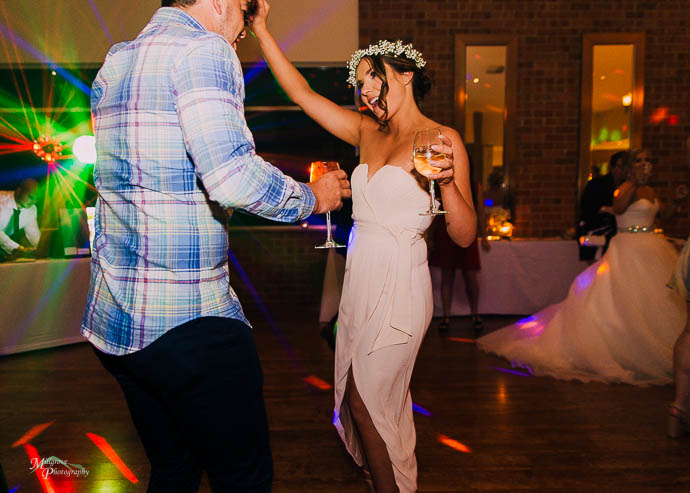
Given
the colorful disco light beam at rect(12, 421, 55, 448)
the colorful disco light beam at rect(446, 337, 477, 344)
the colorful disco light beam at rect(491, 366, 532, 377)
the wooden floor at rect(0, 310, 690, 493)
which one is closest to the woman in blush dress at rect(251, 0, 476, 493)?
the wooden floor at rect(0, 310, 690, 493)

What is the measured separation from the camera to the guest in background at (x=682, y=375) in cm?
246

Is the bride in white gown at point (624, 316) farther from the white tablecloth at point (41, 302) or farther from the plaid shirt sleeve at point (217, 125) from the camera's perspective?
the white tablecloth at point (41, 302)

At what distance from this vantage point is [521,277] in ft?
16.6

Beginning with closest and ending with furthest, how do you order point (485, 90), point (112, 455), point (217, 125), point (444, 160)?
point (217, 125), point (444, 160), point (112, 455), point (485, 90)

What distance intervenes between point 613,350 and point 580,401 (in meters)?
0.72

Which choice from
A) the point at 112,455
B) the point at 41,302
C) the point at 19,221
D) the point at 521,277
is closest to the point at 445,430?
the point at 112,455

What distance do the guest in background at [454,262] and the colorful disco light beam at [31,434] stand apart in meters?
3.11

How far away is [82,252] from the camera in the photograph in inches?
181

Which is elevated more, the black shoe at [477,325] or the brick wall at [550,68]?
the brick wall at [550,68]

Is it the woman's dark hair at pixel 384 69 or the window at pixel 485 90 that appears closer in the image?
the woman's dark hair at pixel 384 69

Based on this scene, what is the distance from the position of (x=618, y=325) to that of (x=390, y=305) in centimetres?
258

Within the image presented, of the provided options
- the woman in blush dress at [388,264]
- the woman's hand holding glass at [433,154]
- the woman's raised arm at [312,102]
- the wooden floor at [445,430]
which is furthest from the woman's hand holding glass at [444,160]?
the wooden floor at [445,430]

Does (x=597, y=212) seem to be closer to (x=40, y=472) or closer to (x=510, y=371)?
(x=510, y=371)

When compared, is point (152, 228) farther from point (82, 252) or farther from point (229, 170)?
point (82, 252)
